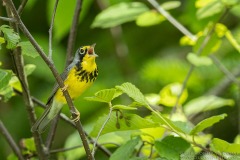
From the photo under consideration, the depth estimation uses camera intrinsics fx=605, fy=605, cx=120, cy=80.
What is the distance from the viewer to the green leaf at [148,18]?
2363mm

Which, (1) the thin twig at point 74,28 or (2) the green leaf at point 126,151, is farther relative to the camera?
(1) the thin twig at point 74,28

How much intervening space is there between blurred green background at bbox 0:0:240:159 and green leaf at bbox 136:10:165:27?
23 cm

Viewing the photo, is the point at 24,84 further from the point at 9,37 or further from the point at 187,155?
the point at 187,155

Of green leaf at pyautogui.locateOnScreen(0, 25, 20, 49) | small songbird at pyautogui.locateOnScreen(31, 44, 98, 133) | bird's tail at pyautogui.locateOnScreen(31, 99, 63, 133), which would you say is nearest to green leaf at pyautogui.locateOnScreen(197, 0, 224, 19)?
small songbird at pyautogui.locateOnScreen(31, 44, 98, 133)

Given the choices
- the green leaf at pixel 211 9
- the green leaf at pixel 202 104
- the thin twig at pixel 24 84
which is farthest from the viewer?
the green leaf at pixel 202 104

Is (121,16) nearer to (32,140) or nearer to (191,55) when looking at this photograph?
(191,55)

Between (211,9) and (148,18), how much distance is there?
0.31 meters

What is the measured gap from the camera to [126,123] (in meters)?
1.59

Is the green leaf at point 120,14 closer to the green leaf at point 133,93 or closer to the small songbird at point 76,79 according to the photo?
the small songbird at point 76,79

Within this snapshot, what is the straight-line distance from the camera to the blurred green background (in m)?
3.18

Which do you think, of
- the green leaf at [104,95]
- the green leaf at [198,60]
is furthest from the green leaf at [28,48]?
the green leaf at [198,60]

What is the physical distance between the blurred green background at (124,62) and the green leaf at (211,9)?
18.9 inches

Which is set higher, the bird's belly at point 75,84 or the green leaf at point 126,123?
the green leaf at point 126,123

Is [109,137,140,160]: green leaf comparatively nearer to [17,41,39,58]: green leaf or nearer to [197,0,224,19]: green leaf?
[17,41,39,58]: green leaf
